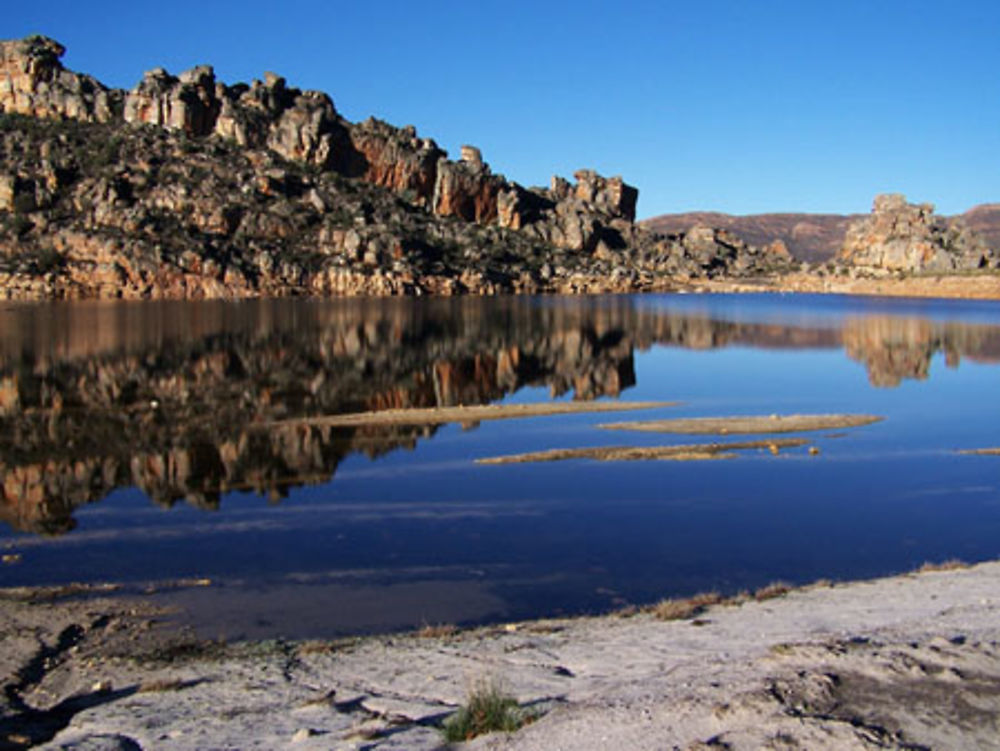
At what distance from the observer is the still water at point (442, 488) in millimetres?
14078

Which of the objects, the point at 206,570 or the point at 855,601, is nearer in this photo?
the point at 855,601

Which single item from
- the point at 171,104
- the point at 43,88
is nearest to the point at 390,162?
the point at 171,104

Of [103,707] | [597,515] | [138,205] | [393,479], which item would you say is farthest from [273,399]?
[138,205]

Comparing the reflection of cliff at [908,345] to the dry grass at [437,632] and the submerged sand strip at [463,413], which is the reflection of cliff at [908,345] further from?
the dry grass at [437,632]

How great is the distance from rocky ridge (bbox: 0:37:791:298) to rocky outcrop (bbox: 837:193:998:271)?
40.0 meters

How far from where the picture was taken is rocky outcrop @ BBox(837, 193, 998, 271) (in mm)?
171875

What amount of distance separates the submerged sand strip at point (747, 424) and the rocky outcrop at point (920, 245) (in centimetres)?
15444

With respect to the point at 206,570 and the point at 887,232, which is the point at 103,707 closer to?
the point at 206,570

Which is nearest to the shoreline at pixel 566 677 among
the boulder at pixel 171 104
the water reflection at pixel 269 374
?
the water reflection at pixel 269 374

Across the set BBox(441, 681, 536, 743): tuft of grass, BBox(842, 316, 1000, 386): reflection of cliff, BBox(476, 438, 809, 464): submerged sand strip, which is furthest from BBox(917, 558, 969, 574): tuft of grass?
BBox(842, 316, 1000, 386): reflection of cliff

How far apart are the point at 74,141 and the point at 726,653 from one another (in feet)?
474

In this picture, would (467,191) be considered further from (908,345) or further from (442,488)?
(442,488)

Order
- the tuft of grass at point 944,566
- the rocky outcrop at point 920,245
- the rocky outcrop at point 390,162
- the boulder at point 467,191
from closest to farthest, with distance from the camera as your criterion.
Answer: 1. the tuft of grass at point 944,566
2. the rocky outcrop at point 390,162
3. the boulder at point 467,191
4. the rocky outcrop at point 920,245

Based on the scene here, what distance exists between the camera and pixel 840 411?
31562 millimetres
